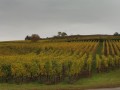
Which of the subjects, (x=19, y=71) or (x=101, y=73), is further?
(x=101, y=73)

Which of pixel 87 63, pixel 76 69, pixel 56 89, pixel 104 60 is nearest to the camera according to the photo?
pixel 56 89

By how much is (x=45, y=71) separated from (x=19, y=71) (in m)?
3.22

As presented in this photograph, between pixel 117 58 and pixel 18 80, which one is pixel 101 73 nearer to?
pixel 117 58

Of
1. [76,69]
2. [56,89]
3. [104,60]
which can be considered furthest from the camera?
[104,60]

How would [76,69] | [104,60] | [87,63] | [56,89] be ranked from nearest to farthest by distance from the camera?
[56,89]
[76,69]
[87,63]
[104,60]

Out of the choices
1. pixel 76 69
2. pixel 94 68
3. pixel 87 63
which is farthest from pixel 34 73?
pixel 94 68

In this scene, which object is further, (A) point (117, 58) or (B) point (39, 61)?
(A) point (117, 58)

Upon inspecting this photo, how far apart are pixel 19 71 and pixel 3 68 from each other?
4.97 feet

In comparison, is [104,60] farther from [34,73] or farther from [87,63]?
[34,73]

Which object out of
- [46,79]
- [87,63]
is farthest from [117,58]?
[46,79]

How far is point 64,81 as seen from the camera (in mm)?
42094

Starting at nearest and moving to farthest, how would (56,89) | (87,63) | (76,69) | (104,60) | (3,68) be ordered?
(56,89) < (3,68) < (76,69) < (87,63) < (104,60)

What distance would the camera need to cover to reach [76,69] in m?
44.9

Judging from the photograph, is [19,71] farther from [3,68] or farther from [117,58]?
[117,58]
